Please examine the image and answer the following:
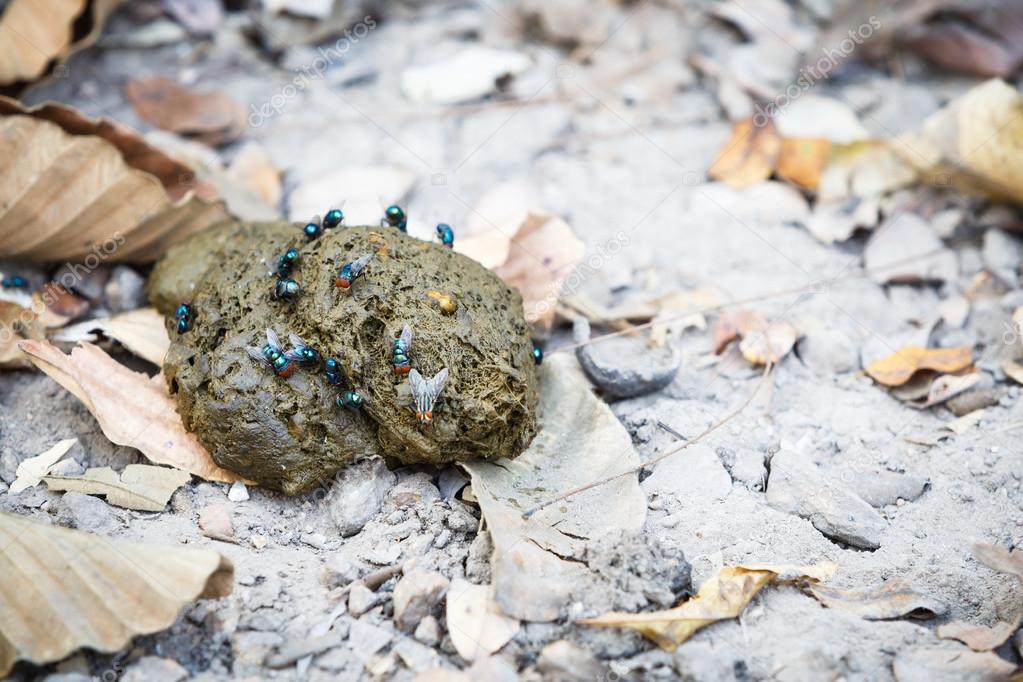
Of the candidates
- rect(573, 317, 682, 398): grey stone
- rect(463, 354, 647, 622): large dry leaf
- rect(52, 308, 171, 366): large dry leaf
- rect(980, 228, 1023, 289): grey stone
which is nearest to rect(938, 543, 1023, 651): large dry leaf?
rect(463, 354, 647, 622): large dry leaf

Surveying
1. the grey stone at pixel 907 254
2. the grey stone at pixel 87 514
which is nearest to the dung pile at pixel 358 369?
the grey stone at pixel 87 514

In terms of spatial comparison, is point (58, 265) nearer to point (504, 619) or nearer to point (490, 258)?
point (490, 258)

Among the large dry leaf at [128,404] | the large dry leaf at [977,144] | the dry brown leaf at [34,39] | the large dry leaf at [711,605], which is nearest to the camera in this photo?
the large dry leaf at [711,605]

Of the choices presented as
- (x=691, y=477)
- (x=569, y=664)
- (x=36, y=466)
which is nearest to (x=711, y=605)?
(x=569, y=664)

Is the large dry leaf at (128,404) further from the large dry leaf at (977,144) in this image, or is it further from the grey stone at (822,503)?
the large dry leaf at (977,144)

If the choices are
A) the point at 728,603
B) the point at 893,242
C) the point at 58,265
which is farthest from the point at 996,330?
the point at 58,265

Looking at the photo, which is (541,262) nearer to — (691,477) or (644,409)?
(644,409)
